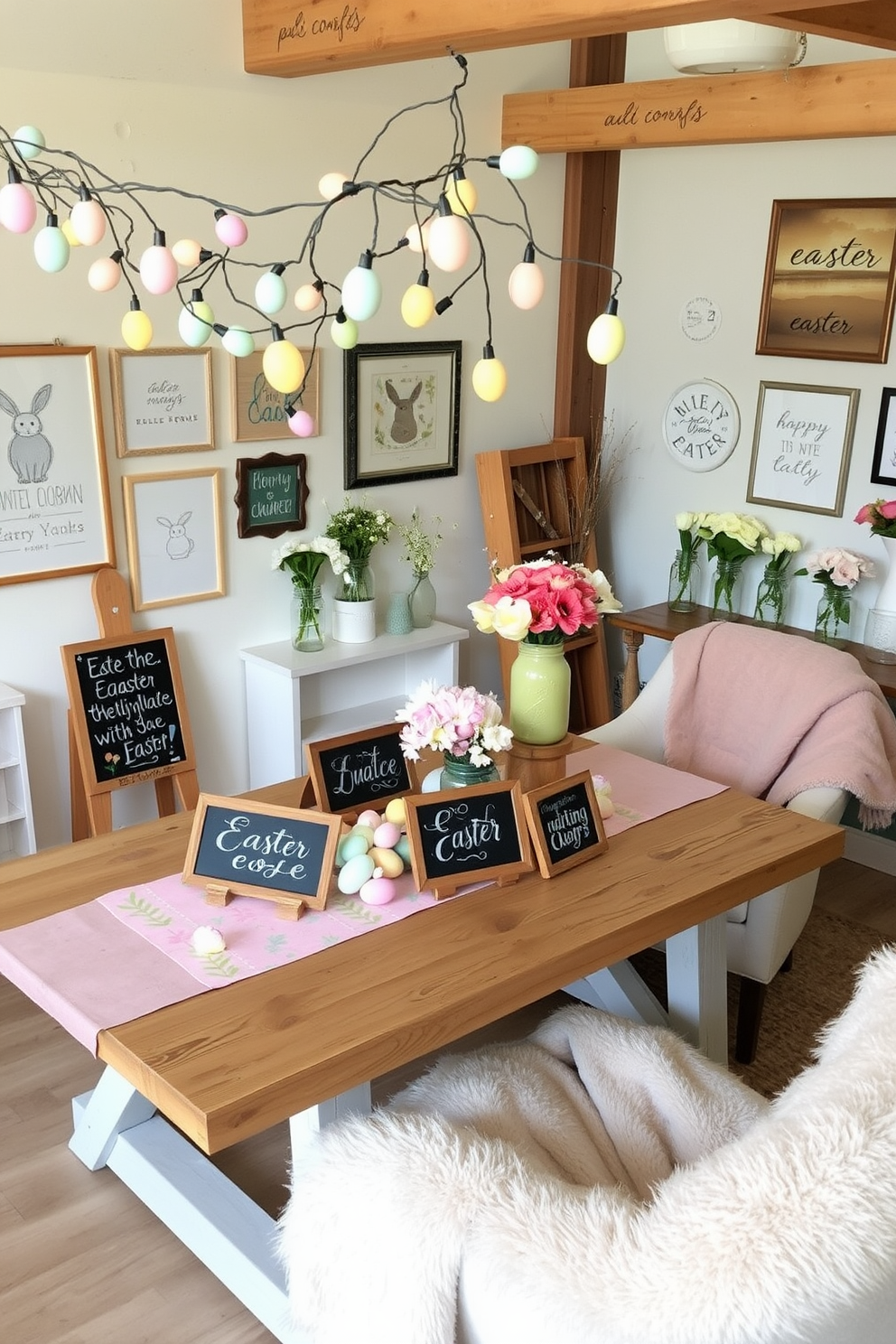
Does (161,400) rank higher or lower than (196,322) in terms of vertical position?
lower

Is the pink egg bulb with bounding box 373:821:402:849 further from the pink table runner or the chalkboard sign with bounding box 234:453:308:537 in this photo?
the chalkboard sign with bounding box 234:453:308:537

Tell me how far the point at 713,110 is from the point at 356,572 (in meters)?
1.63

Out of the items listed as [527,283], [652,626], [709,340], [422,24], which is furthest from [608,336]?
[709,340]

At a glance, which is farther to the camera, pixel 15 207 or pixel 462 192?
pixel 462 192

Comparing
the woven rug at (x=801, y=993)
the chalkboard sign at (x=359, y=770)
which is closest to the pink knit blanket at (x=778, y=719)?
the woven rug at (x=801, y=993)

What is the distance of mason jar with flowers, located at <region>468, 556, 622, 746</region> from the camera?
7.98 ft

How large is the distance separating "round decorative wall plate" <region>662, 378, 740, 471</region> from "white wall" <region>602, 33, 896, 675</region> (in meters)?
0.03

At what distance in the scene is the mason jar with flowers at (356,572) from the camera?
146 inches

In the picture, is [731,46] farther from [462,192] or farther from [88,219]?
[88,219]

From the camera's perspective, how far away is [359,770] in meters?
2.29

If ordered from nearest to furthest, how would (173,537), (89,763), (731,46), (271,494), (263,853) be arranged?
(263,853), (731,46), (89,763), (173,537), (271,494)

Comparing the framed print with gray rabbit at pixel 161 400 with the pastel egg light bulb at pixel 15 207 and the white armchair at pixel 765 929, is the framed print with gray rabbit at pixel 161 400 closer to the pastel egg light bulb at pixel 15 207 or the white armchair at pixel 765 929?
the pastel egg light bulb at pixel 15 207

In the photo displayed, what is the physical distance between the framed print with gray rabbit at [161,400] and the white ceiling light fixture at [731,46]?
4.71 feet

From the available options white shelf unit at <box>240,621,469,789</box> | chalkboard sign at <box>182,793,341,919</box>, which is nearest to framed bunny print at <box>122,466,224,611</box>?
white shelf unit at <box>240,621,469,789</box>
